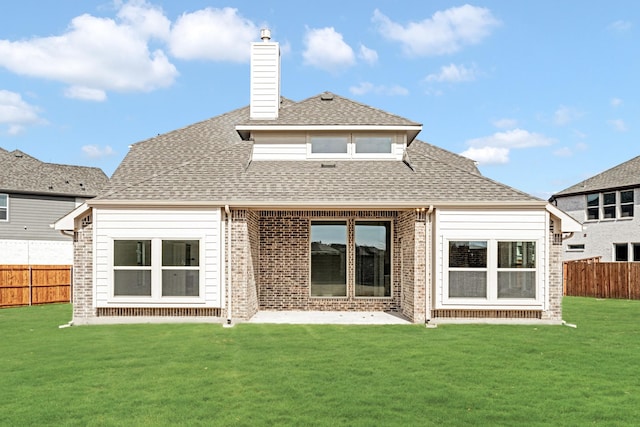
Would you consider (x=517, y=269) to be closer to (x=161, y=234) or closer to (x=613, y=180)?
(x=161, y=234)

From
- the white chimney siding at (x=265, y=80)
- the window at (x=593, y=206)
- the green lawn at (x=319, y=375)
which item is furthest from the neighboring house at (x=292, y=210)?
the window at (x=593, y=206)

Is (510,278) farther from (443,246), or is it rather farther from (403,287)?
(403,287)

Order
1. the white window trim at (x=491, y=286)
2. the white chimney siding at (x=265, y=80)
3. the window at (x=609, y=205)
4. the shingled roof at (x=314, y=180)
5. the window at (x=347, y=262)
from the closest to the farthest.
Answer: the white window trim at (x=491, y=286) → the shingled roof at (x=314, y=180) → the window at (x=347, y=262) → the white chimney siding at (x=265, y=80) → the window at (x=609, y=205)

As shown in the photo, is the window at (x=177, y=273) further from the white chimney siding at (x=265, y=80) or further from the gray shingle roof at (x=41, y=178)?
the gray shingle roof at (x=41, y=178)

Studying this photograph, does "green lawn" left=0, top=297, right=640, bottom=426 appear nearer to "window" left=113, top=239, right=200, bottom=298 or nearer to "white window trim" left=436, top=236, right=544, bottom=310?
"white window trim" left=436, top=236, right=544, bottom=310

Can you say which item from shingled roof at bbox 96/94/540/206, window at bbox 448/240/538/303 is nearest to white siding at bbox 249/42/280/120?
shingled roof at bbox 96/94/540/206

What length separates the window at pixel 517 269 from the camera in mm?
13328

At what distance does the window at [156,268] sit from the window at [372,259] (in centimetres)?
513

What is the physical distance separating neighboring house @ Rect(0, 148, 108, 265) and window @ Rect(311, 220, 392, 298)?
66.5ft

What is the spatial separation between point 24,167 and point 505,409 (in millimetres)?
32984

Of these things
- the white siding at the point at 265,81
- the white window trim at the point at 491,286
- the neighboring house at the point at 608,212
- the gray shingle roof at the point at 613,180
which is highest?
the white siding at the point at 265,81

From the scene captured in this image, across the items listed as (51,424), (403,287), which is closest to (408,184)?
(403,287)

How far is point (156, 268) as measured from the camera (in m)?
13.3

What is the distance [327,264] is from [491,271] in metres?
5.00
